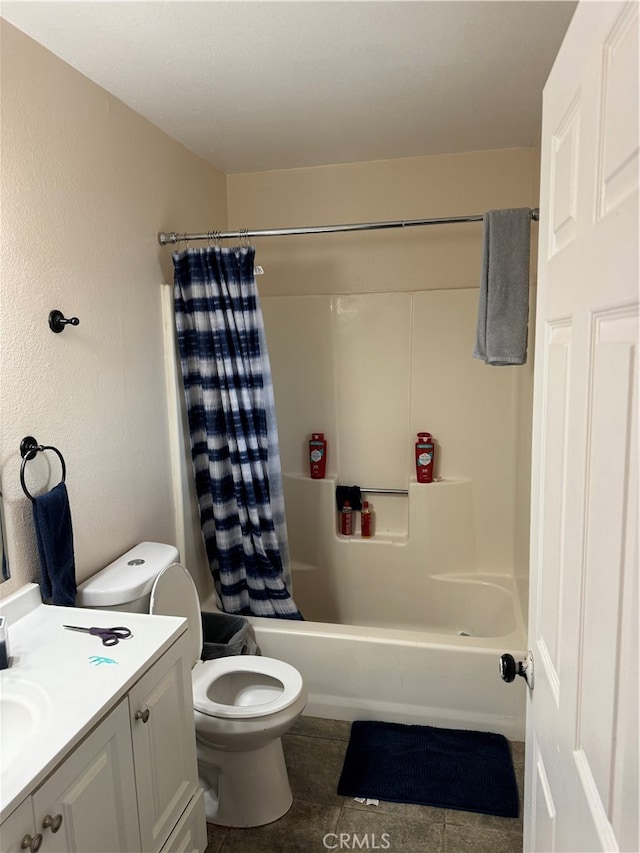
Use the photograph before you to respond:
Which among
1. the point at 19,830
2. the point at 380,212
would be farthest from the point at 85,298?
the point at 380,212

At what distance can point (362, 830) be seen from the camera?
191cm

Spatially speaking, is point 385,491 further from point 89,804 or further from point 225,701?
point 89,804

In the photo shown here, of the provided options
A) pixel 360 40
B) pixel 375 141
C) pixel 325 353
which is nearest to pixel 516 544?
pixel 325 353

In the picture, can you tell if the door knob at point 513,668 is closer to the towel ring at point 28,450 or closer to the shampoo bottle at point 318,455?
the towel ring at point 28,450

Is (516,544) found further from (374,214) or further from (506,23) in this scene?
(506,23)

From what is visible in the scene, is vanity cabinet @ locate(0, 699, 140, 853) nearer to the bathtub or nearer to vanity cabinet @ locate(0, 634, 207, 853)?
vanity cabinet @ locate(0, 634, 207, 853)

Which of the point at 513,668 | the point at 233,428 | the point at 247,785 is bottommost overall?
the point at 247,785

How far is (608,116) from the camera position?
71 cm

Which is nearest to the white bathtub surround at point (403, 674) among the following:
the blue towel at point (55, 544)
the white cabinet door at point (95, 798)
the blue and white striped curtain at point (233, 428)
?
the blue and white striped curtain at point (233, 428)

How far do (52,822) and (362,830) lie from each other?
1.17 metres

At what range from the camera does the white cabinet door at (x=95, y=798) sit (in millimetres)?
1113

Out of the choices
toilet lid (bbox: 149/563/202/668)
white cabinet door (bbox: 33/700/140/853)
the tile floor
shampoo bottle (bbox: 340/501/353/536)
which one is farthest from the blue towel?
shampoo bottle (bbox: 340/501/353/536)

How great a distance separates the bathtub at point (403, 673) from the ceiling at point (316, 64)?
6.61 feet

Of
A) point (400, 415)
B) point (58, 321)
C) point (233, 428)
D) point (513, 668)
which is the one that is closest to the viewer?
point (513, 668)
